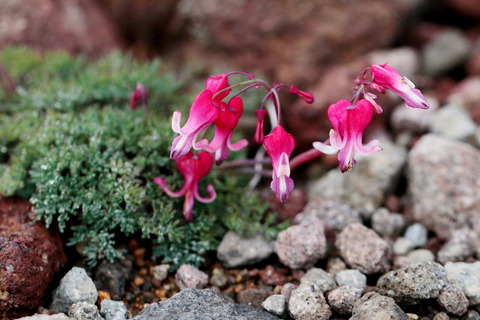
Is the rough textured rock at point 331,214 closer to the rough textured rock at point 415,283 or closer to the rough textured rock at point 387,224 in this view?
the rough textured rock at point 387,224

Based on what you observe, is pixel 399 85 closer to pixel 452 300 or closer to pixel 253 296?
pixel 452 300

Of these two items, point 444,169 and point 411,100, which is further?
point 444,169

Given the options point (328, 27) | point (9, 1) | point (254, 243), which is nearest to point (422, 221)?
point (254, 243)

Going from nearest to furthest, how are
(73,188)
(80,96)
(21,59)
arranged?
(73,188)
(80,96)
(21,59)

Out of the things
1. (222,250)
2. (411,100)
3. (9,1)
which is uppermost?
(9,1)

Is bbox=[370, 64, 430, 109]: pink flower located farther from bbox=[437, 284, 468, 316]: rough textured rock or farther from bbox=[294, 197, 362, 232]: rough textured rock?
bbox=[294, 197, 362, 232]: rough textured rock

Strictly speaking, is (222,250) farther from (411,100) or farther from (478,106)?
(478,106)
